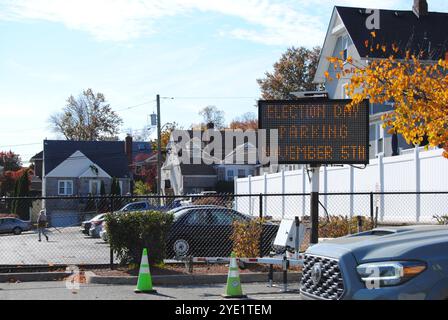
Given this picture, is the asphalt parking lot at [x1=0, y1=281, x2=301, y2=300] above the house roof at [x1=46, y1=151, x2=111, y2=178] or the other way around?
the other way around

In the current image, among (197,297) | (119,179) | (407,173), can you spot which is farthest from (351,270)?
(119,179)

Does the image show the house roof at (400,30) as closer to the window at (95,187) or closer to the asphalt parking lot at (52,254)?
the asphalt parking lot at (52,254)

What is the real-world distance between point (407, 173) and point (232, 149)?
48851 millimetres

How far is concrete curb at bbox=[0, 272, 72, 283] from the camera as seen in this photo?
1277cm

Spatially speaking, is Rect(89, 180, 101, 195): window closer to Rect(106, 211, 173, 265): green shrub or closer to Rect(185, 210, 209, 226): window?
Rect(185, 210, 209, 226): window

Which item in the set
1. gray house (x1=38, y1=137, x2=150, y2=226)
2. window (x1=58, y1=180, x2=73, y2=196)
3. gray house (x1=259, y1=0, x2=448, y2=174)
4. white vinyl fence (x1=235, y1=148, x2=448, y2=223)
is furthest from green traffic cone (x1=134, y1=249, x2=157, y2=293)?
window (x1=58, y1=180, x2=73, y2=196)

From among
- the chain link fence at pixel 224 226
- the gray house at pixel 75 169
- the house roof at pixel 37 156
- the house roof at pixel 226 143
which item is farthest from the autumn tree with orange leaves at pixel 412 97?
the house roof at pixel 37 156

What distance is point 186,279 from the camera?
12.5 metres

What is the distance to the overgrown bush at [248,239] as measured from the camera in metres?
14.3

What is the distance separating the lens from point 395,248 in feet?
18.7

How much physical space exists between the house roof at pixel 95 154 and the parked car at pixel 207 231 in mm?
50929

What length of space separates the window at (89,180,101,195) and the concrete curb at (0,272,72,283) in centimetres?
5305

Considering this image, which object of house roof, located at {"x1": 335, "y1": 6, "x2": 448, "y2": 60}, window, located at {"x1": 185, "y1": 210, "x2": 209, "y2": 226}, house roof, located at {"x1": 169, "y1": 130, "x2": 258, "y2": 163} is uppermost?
house roof, located at {"x1": 335, "y1": 6, "x2": 448, "y2": 60}

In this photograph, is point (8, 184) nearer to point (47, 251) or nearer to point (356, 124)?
point (47, 251)
